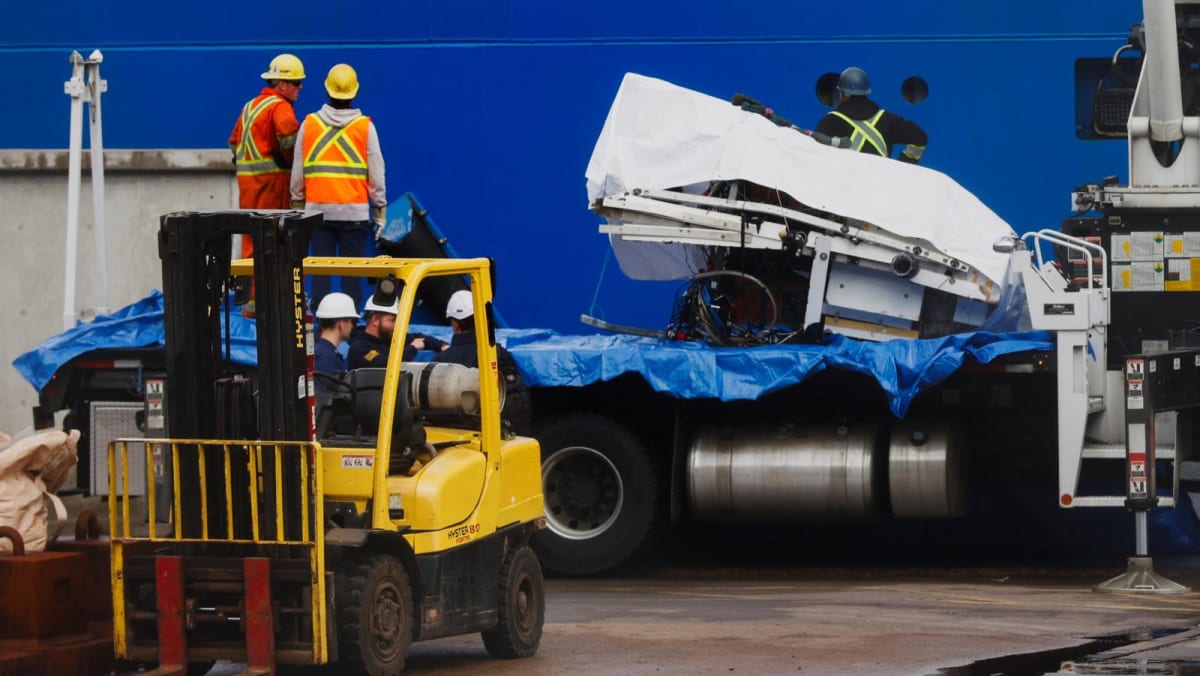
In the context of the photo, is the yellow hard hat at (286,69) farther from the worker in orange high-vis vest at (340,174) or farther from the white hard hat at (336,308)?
the white hard hat at (336,308)

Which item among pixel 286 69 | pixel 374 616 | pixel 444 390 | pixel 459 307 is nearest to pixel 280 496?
pixel 374 616

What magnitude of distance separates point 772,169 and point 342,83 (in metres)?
2.84

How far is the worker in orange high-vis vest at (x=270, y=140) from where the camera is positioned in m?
13.0

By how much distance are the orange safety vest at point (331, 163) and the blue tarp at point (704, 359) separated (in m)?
0.97

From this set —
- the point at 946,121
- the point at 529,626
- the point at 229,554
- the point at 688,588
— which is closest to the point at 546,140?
the point at 946,121

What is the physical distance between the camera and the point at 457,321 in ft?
34.4

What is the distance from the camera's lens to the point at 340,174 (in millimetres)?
12617

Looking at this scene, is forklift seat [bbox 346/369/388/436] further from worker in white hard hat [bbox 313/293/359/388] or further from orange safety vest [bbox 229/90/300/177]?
orange safety vest [bbox 229/90/300/177]

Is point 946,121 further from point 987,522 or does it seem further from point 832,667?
point 832,667

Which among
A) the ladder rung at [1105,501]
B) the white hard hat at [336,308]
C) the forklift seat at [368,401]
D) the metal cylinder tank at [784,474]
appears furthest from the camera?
the metal cylinder tank at [784,474]

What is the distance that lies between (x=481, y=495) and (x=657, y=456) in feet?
13.8

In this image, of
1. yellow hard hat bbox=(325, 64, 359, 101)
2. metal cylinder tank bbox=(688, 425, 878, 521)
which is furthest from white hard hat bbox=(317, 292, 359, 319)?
metal cylinder tank bbox=(688, 425, 878, 521)

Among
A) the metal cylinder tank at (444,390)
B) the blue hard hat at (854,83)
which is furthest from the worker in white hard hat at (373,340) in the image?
the blue hard hat at (854,83)

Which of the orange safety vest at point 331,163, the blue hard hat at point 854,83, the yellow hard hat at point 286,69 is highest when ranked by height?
the yellow hard hat at point 286,69
